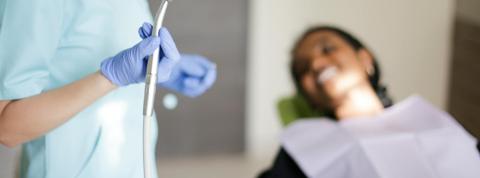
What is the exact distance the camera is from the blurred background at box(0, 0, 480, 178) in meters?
2.56

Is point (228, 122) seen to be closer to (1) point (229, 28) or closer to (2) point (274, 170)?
(1) point (229, 28)

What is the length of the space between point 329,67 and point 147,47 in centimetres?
89

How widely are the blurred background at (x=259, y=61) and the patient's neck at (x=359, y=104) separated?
25.4 inches

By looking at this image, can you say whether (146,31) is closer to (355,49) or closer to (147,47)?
(147,47)

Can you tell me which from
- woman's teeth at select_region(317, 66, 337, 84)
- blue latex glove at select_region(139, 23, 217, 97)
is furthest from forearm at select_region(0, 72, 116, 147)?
woman's teeth at select_region(317, 66, 337, 84)

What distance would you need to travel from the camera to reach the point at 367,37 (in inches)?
103

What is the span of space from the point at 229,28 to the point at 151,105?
4.95 feet

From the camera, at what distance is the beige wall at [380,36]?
8.50ft

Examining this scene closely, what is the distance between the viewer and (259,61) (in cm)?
265

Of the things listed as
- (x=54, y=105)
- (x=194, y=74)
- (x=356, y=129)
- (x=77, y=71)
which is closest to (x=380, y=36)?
(x=356, y=129)

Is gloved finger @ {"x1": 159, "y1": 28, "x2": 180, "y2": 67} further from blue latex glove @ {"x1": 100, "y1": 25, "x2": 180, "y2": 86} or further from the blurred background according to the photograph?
the blurred background

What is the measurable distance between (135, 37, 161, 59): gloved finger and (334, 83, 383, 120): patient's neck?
89cm

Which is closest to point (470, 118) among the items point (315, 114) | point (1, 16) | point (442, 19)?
point (442, 19)

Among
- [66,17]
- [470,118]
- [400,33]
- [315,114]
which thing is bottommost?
[470,118]
